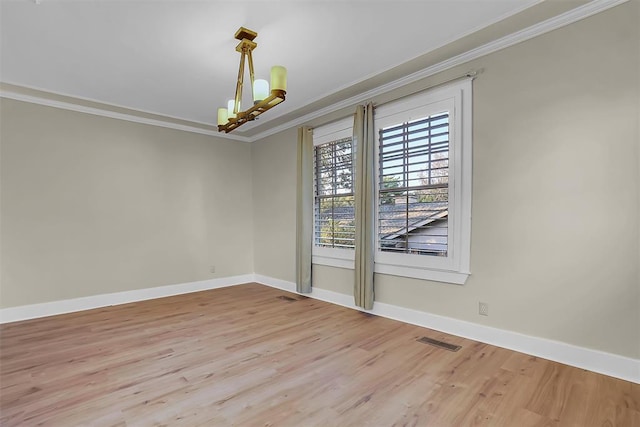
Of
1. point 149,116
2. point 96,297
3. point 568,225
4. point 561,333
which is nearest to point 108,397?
point 96,297

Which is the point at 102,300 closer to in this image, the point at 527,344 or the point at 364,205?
the point at 364,205

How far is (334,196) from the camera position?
4.39 m

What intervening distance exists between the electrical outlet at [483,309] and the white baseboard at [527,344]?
122 millimetres

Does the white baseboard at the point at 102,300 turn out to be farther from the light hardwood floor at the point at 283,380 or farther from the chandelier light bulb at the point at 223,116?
the chandelier light bulb at the point at 223,116

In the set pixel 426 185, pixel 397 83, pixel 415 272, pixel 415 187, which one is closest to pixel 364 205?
pixel 415 187

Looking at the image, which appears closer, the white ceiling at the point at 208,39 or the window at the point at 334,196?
the white ceiling at the point at 208,39

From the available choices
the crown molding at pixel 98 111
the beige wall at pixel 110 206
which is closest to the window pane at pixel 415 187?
the beige wall at pixel 110 206

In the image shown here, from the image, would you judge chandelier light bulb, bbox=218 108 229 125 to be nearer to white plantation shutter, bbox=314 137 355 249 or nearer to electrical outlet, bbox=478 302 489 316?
white plantation shutter, bbox=314 137 355 249

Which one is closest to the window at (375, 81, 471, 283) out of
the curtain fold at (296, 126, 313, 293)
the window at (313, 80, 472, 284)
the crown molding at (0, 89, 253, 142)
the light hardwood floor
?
the window at (313, 80, 472, 284)

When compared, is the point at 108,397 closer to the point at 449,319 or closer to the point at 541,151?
the point at 449,319

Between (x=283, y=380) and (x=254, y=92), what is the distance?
7.22 feet

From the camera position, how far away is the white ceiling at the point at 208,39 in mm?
2326

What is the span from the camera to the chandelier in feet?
7.38

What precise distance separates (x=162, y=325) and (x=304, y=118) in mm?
3380
